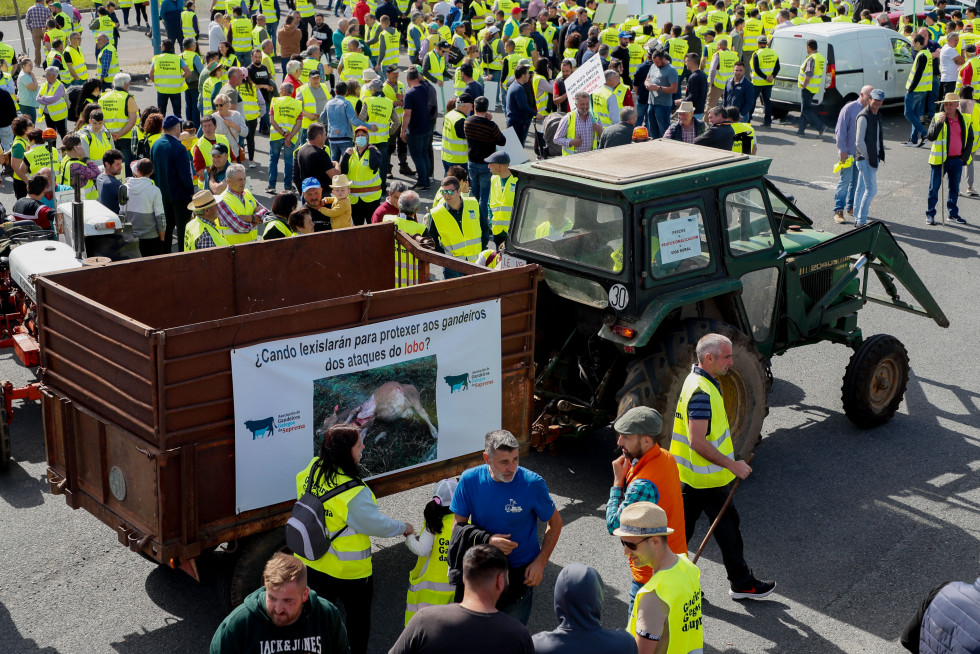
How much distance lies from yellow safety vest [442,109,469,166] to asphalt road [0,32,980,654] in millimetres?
5605

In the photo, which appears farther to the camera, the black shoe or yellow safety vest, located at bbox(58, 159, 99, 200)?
yellow safety vest, located at bbox(58, 159, 99, 200)

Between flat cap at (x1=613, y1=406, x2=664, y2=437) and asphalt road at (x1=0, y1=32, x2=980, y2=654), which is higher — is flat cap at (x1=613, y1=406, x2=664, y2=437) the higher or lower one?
the higher one

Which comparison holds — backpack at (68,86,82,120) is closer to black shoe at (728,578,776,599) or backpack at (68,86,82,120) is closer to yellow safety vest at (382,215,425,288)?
yellow safety vest at (382,215,425,288)

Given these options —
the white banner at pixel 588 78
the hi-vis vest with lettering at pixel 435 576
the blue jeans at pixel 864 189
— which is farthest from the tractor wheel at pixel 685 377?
the white banner at pixel 588 78

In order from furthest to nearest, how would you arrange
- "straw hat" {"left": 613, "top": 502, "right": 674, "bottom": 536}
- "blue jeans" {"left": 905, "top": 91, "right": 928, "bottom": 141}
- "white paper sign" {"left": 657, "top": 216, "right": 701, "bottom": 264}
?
"blue jeans" {"left": 905, "top": 91, "right": 928, "bottom": 141} → "white paper sign" {"left": 657, "top": 216, "right": 701, "bottom": 264} → "straw hat" {"left": 613, "top": 502, "right": 674, "bottom": 536}

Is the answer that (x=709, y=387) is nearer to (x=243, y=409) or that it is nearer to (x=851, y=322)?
(x=243, y=409)

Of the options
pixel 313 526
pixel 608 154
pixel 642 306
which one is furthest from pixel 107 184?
pixel 313 526

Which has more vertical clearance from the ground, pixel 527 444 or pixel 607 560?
pixel 527 444

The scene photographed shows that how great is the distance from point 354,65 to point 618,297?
1127 cm

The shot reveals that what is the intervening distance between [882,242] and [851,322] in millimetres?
739

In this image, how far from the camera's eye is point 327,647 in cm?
460

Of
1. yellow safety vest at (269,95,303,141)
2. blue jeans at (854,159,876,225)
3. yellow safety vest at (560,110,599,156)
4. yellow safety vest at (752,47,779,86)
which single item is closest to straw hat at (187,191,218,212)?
yellow safety vest at (269,95,303,141)

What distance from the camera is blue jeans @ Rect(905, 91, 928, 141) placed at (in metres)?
19.8

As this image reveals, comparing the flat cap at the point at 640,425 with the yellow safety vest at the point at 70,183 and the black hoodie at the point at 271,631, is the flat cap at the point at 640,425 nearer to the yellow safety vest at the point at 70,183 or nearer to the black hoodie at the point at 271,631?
the black hoodie at the point at 271,631
